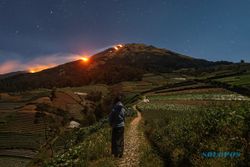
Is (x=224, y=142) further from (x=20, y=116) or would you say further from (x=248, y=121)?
(x=20, y=116)

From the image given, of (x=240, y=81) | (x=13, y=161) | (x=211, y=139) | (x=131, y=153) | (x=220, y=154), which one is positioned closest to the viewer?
(x=220, y=154)

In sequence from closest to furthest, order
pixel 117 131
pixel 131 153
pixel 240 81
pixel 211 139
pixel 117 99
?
pixel 211 139 < pixel 117 131 < pixel 117 99 < pixel 131 153 < pixel 240 81

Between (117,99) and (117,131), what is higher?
(117,99)

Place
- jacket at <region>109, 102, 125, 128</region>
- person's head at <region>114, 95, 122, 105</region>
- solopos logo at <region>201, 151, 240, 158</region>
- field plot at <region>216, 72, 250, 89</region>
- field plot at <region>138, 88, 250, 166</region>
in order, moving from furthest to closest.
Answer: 1. field plot at <region>216, 72, 250, 89</region>
2. person's head at <region>114, 95, 122, 105</region>
3. jacket at <region>109, 102, 125, 128</region>
4. field plot at <region>138, 88, 250, 166</region>
5. solopos logo at <region>201, 151, 240, 158</region>

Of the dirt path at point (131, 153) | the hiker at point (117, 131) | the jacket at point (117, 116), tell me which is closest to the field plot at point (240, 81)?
the dirt path at point (131, 153)

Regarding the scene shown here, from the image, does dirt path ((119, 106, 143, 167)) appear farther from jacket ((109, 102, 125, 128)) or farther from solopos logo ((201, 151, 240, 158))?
solopos logo ((201, 151, 240, 158))

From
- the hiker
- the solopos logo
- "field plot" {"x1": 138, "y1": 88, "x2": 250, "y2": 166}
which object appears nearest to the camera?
the solopos logo

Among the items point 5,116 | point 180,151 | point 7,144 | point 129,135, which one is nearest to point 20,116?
point 5,116

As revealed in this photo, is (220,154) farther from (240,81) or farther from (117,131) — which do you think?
(240,81)

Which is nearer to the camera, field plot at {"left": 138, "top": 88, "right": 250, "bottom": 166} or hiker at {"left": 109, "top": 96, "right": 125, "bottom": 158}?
field plot at {"left": 138, "top": 88, "right": 250, "bottom": 166}

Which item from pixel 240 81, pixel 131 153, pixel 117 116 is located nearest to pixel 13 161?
pixel 240 81

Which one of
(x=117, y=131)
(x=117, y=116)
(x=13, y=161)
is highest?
(x=117, y=116)

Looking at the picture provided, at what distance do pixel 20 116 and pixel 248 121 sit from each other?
369 feet

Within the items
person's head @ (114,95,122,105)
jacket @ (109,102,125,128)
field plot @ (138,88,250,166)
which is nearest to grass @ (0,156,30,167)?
person's head @ (114,95,122,105)
